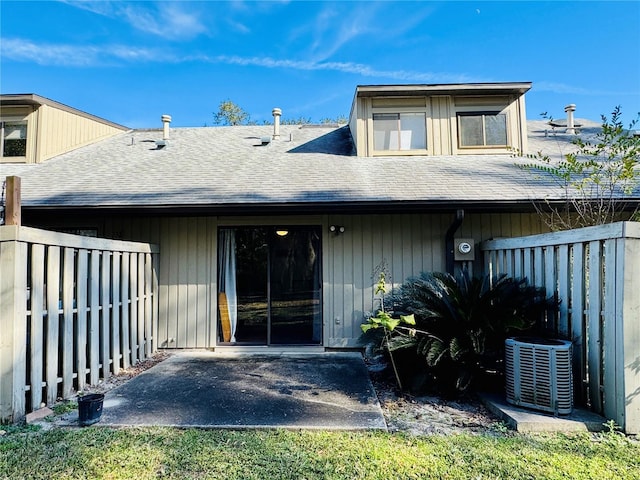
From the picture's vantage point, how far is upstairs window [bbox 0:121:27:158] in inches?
316

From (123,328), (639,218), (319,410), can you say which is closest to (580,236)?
(639,218)

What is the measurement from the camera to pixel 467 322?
13.3 feet

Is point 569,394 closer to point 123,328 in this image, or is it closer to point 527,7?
point 123,328

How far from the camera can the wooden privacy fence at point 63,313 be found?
10.7 ft

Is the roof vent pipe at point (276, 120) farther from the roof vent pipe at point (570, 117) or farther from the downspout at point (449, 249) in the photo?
the roof vent pipe at point (570, 117)

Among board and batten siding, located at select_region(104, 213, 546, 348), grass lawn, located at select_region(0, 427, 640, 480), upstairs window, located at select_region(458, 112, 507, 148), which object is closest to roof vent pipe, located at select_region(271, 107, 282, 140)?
board and batten siding, located at select_region(104, 213, 546, 348)

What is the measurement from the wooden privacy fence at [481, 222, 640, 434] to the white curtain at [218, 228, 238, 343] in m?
4.44

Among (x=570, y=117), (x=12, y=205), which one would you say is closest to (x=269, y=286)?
(x=12, y=205)

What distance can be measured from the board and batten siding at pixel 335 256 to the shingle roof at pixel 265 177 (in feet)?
1.66

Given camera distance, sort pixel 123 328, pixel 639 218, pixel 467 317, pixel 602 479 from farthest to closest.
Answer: pixel 123 328 → pixel 639 218 → pixel 467 317 → pixel 602 479

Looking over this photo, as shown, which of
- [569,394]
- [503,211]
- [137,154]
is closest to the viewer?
[569,394]

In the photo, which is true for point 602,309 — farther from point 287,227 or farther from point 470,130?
point 470,130

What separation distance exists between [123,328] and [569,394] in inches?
205

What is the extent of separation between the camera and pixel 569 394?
3334mm
